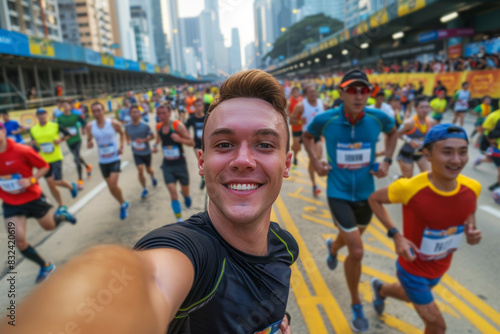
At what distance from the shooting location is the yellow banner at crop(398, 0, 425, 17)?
1625 cm

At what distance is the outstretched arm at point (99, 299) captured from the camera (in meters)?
0.60

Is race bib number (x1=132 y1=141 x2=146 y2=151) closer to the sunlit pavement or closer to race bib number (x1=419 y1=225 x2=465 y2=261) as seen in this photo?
the sunlit pavement

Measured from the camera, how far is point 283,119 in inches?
59.0

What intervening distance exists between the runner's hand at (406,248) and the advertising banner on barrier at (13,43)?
14.5 meters

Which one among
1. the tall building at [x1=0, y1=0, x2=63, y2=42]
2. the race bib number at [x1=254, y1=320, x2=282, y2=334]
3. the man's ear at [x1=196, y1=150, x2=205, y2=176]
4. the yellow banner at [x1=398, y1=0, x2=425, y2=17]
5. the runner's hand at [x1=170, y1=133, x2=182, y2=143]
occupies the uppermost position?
the tall building at [x1=0, y1=0, x2=63, y2=42]

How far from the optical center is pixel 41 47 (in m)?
19.5

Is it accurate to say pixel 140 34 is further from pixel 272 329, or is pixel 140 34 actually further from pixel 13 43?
pixel 272 329

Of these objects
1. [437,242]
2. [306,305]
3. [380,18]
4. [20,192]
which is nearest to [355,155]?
[437,242]

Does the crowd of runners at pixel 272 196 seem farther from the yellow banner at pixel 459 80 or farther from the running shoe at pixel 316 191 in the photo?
the yellow banner at pixel 459 80

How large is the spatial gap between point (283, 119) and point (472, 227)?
2108mm

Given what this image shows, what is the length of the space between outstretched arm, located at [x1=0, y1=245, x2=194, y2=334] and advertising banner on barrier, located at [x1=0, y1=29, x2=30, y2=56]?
1473cm

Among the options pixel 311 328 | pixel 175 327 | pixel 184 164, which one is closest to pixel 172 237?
pixel 175 327

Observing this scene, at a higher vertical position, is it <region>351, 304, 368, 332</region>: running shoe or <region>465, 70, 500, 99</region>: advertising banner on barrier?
<region>465, 70, 500, 99</region>: advertising banner on barrier

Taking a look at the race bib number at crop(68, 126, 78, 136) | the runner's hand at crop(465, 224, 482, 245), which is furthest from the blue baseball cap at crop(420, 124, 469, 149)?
the race bib number at crop(68, 126, 78, 136)
